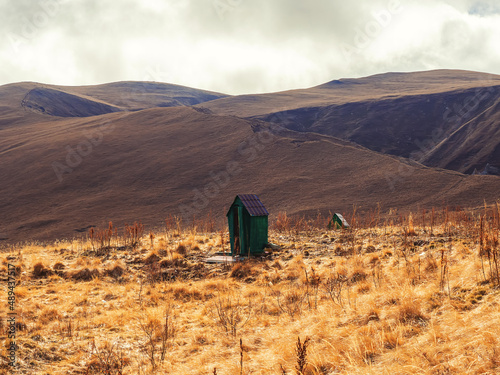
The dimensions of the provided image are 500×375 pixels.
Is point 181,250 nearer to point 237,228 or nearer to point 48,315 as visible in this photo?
point 237,228

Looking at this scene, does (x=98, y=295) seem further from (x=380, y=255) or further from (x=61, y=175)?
(x=61, y=175)

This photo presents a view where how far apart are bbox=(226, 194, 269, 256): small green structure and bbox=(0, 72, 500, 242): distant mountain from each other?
20167 mm

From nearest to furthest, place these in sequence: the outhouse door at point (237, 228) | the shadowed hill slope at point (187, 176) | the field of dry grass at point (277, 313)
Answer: the field of dry grass at point (277, 313), the outhouse door at point (237, 228), the shadowed hill slope at point (187, 176)

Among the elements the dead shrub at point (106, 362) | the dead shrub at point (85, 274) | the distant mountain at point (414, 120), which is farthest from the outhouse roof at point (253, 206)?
the distant mountain at point (414, 120)

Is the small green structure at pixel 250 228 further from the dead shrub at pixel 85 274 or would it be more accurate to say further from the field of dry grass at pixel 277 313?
the dead shrub at pixel 85 274

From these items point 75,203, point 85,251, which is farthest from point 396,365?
point 75,203

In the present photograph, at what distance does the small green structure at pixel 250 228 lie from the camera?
40.8ft

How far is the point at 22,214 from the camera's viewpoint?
123 ft

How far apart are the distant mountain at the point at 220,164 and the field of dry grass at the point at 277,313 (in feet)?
74.9

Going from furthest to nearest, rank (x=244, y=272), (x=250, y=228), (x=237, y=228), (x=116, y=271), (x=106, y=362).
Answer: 1. (x=237, y=228)
2. (x=250, y=228)
3. (x=116, y=271)
4. (x=244, y=272)
5. (x=106, y=362)

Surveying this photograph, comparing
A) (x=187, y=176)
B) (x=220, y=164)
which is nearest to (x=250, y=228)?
(x=187, y=176)

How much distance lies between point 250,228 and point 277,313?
5955 millimetres

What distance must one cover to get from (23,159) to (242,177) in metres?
29.2

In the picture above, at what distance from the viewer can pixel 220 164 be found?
48219 millimetres
